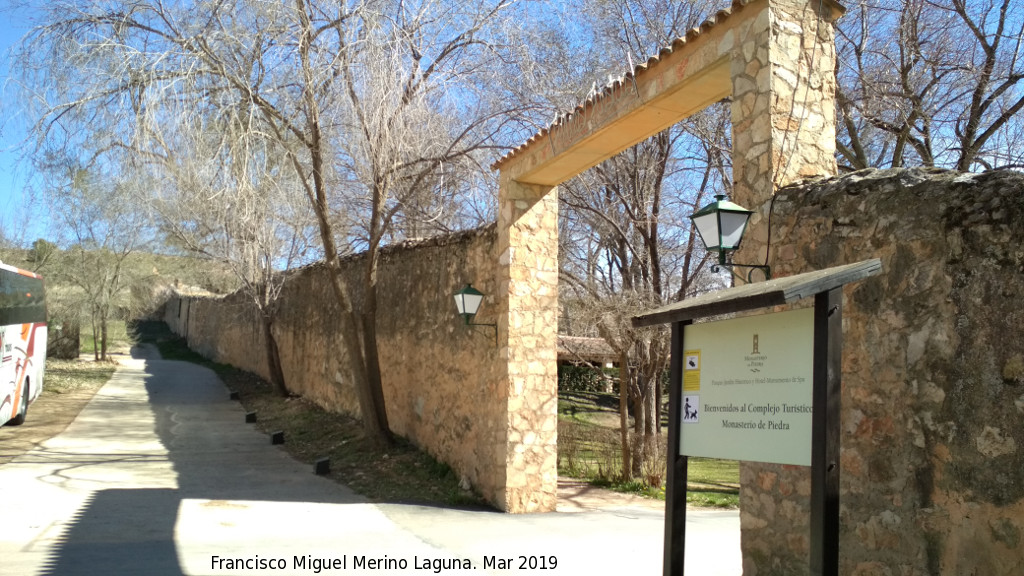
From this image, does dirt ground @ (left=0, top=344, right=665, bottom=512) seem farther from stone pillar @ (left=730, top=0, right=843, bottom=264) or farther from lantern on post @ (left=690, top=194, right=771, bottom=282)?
stone pillar @ (left=730, top=0, right=843, bottom=264)

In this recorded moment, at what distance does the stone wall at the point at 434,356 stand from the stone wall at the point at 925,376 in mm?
4535

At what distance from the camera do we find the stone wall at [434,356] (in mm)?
8836

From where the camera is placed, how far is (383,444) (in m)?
10.9

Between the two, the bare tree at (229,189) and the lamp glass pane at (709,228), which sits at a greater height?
the bare tree at (229,189)

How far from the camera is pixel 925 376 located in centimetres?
389

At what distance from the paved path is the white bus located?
1589 mm

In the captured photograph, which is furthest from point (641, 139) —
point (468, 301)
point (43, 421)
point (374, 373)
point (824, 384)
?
point (43, 421)

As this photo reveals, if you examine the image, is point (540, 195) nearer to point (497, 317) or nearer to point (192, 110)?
point (497, 317)

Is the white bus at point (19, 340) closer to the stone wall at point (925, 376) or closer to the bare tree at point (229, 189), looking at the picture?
the bare tree at point (229, 189)

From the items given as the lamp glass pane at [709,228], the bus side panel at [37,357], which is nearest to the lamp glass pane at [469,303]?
the lamp glass pane at [709,228]

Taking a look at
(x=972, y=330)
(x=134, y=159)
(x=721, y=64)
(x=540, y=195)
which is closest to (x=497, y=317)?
(x=540, y=195)

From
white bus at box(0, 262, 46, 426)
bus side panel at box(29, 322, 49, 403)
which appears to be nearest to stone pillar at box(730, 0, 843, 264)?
white bus at box(0, 262, 46, 426)

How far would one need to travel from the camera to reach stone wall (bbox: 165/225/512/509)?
8836 mm

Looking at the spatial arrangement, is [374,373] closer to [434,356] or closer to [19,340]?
[434,356]
